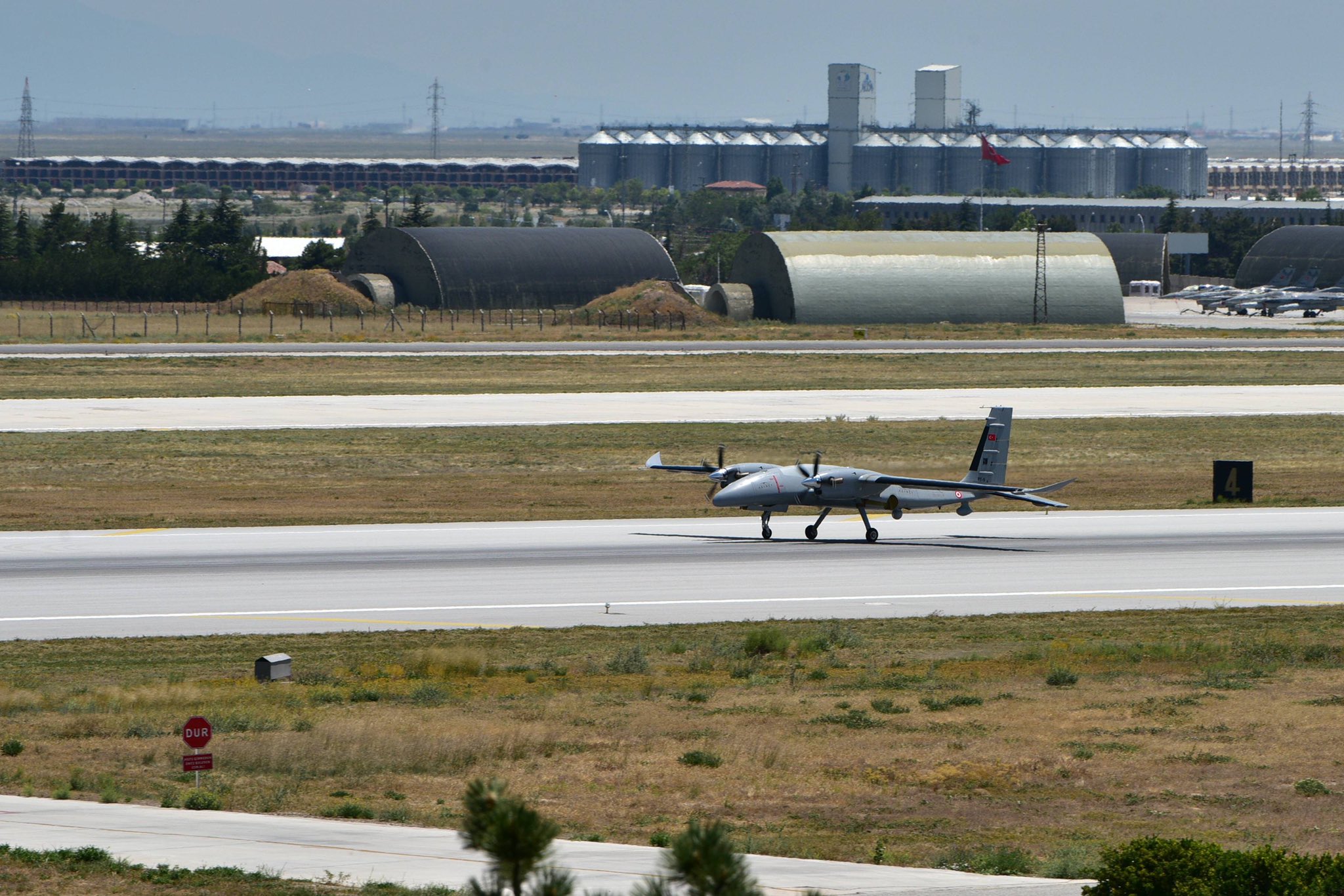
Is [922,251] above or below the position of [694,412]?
above

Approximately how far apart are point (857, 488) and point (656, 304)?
87904 mm

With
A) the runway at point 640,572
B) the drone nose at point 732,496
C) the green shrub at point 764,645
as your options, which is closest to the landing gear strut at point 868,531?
the runway at point 640,572

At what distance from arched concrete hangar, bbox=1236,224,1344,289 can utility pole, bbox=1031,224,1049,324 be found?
60.1m

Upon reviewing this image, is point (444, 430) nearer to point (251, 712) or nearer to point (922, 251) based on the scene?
point (251, 712)

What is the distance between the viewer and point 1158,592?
37312 millimetres

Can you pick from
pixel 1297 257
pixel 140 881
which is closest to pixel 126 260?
pixel 1297 257

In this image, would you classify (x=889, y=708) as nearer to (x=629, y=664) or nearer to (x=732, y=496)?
(x=629, y=664)

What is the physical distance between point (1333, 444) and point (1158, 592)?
32.1 meters

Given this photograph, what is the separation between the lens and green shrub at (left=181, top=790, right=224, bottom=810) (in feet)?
61.1

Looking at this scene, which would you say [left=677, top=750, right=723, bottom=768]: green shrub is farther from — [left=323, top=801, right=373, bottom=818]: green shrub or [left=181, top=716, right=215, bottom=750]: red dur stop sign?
[left=181, top=716, right=215, bottom=750]: red dur stop sign

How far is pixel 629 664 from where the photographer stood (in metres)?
28.7

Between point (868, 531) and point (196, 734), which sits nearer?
point (196, 734)

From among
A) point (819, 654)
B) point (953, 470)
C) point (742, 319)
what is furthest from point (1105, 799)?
point (742, 319)

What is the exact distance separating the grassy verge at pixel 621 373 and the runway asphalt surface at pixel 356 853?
62819mm
